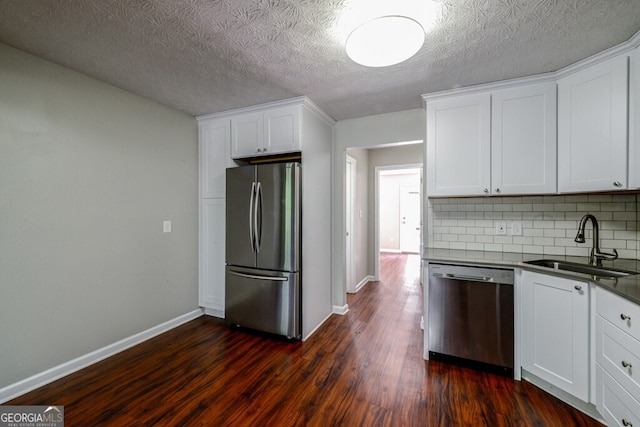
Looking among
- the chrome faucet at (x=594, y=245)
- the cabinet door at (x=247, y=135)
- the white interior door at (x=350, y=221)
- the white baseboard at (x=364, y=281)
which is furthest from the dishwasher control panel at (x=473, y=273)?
the white baseboard at (x=364, y=281)

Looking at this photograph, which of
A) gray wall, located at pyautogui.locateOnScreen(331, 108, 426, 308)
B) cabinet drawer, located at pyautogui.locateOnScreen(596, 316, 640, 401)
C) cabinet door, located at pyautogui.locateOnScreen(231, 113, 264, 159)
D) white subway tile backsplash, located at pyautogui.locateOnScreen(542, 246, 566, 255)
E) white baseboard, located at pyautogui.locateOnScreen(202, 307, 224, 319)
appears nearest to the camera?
cabinet drawer, located at pyautogui.locateOnScreen(596, 316, 640, 401)

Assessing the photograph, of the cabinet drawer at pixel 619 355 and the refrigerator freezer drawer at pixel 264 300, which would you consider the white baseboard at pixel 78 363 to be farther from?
the cabinet drawer at pixel 619 355

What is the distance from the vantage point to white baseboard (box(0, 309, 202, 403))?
6.02ft

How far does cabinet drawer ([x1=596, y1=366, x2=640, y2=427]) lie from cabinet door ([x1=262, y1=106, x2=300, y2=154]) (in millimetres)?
2695

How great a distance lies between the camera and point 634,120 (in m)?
1.73

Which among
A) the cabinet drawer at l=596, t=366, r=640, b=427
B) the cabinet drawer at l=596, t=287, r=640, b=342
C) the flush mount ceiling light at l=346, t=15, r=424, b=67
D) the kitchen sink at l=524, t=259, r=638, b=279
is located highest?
the flush mount ceiling light at l=346, t=15, r=424, b=67

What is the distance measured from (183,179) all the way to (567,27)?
3.51 m

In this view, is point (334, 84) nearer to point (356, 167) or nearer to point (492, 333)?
point (356, 167)

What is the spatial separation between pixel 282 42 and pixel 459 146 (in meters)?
1.74

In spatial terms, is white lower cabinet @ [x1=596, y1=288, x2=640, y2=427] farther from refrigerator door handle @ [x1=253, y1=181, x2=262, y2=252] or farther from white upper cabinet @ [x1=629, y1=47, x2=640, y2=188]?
refrigerator door handle @ [x1=253, y1=181, x2=262, y2=252]

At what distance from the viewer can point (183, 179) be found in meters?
3.10

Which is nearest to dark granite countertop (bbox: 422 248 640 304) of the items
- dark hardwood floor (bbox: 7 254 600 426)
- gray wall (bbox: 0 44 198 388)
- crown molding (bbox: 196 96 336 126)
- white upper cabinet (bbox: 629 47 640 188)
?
white upper cabinet (bbox: 629 47 640 188)

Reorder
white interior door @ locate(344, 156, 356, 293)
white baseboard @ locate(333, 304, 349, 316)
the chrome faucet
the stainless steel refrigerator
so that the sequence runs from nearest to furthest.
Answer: the chrome faucet
the stainless steel refrigerator
white baseboard @ locate(333, 304, 349, 316)
white interior door @ locate(344, 156, 356, 293)

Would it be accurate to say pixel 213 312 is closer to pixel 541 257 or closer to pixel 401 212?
pixel 541 257
